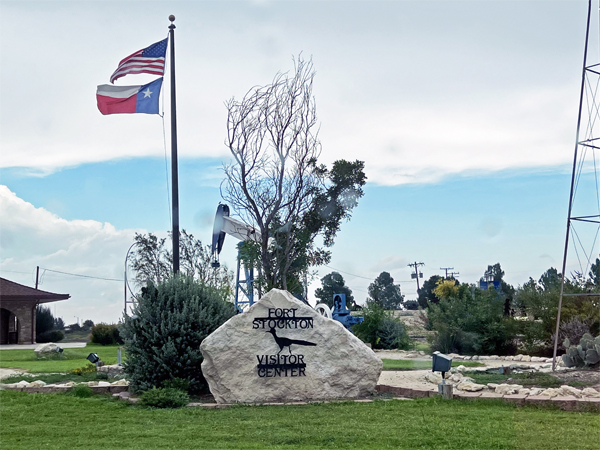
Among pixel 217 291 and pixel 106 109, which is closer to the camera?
pixel 217 291

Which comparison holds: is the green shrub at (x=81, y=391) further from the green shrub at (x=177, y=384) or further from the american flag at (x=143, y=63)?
the american flag at (x=143, y=63)

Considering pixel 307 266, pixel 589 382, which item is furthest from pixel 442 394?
pixel 307 266

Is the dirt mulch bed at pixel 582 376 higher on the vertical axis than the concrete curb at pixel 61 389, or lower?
higher

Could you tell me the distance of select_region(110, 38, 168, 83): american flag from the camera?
58.6 feet

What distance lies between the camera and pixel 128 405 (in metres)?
11.7

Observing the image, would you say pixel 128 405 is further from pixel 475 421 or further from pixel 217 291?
pixel 475 421

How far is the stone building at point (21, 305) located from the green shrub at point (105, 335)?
3993 millimetres

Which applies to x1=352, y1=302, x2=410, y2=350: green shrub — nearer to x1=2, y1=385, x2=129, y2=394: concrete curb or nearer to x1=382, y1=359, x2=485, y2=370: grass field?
x1=382, y1=359, x2=485, y2=370: grass field

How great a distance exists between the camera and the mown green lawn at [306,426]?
26.4 feet

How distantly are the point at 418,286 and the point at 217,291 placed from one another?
201ft

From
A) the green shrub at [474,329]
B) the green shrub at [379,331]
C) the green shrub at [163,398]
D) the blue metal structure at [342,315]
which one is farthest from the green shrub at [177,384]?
the green shrub at [379,331]

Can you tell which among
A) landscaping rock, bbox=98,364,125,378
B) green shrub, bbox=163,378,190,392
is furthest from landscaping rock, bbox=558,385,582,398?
landscaping rock, bbox=98,364,125,378

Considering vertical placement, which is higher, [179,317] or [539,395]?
[179,317]

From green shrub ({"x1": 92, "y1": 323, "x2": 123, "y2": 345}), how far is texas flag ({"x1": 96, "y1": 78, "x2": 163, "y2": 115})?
919 inches
